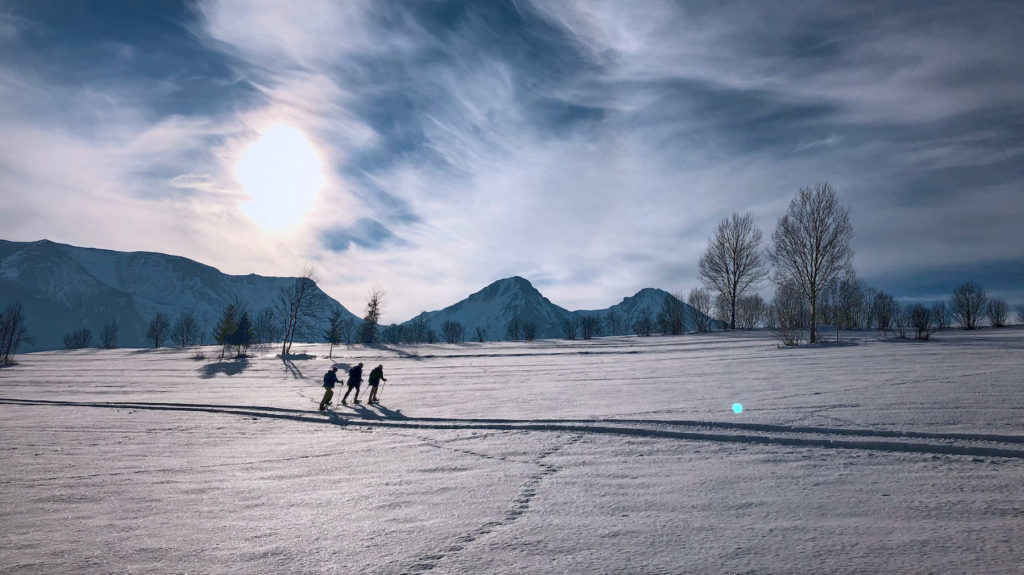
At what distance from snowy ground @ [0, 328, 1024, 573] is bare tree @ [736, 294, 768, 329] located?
57889 mm

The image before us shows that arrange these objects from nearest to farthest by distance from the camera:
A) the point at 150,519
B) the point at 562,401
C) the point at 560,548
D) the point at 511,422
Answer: the point at 560,548
the point at 150,519
the point at 511,422
the point at 562,401

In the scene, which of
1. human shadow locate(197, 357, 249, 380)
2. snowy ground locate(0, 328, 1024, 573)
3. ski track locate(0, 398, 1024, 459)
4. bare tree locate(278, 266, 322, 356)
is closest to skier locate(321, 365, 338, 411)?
ski track locate(0, 398, 1024, 459)

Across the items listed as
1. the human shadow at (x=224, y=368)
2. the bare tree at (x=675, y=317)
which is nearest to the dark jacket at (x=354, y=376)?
the human shadow at (x=224, y=368)

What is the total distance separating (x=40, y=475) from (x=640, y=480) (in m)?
8.91

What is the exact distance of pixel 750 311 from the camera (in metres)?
70.1

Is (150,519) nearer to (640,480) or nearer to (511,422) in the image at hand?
(640,480)

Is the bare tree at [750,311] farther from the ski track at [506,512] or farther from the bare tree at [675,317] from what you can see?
the ski track at [506,512]

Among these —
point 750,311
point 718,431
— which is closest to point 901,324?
point 750,311

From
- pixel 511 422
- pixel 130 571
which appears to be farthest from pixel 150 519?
pixel 511 422

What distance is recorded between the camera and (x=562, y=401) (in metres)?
13.0

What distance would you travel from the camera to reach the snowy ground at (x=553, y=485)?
3961mm

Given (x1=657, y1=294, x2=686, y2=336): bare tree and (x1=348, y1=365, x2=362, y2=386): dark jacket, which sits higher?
(x1=657, y1=294, x2=686, y2=336): bare tree

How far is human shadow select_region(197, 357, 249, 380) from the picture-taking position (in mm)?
29763

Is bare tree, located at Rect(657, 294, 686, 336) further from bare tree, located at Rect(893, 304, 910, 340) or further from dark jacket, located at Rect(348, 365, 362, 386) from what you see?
dark jacket, located at Rect(348, 365, 362, 386)
